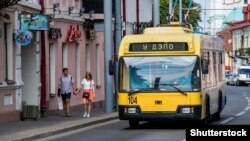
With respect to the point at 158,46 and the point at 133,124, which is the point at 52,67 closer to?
the point at 133,124

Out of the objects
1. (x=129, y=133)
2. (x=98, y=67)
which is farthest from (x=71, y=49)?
(x=129, y=133)

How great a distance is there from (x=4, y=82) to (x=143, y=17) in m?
30.4

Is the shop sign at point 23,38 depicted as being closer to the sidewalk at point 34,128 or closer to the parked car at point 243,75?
the sidewalk at point 34,128

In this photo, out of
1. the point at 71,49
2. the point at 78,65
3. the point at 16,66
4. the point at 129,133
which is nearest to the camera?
the point at 129,133

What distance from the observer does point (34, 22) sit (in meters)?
24.2

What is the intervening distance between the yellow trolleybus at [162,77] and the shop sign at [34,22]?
15.6ft

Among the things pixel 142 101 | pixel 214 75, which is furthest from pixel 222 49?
pixel 142 101

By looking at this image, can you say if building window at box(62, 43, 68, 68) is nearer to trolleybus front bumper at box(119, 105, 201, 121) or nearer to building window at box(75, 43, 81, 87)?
building window at box(75, 43, 81, 87)

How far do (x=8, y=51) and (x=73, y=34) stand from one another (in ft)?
26.1

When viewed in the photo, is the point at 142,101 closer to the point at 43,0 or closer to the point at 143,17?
the point at 43,0

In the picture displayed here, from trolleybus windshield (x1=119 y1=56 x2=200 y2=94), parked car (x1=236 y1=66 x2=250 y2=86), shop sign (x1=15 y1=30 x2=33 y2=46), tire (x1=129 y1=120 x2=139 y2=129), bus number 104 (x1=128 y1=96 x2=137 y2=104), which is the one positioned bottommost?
parked car (x1=236 y1=66 x2=250 y2=86)

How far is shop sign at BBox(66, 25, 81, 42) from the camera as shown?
103 ft

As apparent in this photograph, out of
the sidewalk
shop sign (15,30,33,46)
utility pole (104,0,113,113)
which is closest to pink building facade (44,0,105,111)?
utility pole (104,0,113,113)

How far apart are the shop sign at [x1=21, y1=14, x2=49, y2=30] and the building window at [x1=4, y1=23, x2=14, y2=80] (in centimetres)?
51
